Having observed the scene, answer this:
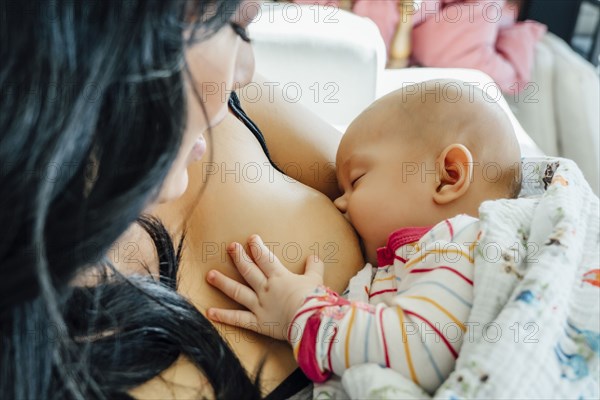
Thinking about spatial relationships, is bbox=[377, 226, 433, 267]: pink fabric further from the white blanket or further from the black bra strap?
the black bra strap

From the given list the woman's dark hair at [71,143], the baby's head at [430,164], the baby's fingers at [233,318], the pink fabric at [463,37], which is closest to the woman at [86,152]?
the woman's dark hair at [71,143]

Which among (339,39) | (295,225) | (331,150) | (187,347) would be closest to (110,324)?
(187,347)

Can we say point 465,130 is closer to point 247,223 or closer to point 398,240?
point 398,240

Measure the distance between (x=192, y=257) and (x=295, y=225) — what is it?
0.49 ft

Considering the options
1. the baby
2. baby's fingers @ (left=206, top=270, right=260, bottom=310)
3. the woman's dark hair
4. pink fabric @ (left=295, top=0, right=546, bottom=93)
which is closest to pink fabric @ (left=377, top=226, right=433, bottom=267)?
the baby

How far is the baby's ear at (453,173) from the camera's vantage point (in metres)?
0.92

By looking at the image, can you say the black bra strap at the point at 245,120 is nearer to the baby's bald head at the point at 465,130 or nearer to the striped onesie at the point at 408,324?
the baby's bald head at the point at 465,130

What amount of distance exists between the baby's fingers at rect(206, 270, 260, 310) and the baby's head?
0.25 metres

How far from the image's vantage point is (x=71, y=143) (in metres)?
0.45

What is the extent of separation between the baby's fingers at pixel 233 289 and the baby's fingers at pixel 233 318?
0.03 metres

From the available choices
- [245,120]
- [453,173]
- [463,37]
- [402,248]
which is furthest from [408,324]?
[463,37]

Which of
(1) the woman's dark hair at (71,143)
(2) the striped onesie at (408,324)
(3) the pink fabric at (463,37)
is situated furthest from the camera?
(3) the pink fabric at (463,37)

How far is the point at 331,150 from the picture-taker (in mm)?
1124

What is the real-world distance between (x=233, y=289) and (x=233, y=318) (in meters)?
0.04
